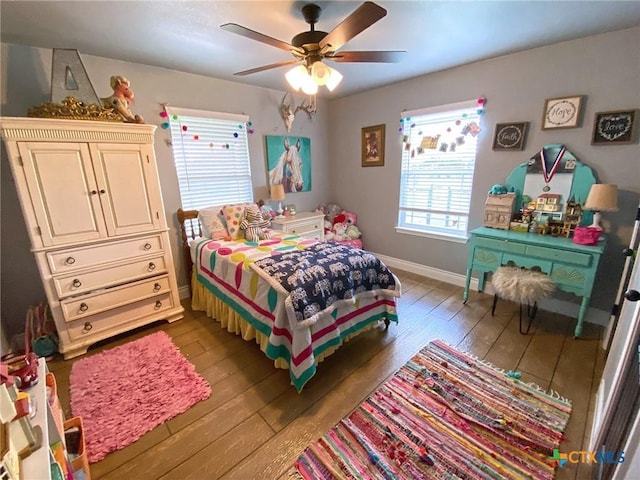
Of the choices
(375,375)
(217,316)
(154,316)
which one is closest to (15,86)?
(154,316)

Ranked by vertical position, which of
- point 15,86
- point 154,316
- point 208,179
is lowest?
point 154,316

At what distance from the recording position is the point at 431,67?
9.55ft

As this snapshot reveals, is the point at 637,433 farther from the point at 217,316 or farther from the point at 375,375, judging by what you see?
the point at 217,316

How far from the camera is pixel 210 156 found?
126 inches

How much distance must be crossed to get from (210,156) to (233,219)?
86 cm

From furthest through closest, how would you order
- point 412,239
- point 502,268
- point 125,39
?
point 412,239 < point 502,268 < point 125,39

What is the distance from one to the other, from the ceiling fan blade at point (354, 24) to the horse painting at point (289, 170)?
2174mm

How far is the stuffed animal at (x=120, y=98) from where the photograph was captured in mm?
2215

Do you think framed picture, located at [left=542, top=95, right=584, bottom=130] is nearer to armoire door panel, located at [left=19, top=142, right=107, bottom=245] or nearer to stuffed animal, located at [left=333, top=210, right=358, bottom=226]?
stuffed animal, located at [left=333, top=210, right=358, bottom=226]

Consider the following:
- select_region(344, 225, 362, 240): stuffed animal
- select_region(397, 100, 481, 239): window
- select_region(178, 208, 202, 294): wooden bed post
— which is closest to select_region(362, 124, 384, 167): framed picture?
select_region(397, 100, 481, 239): window

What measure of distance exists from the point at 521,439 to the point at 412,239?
8.12 ft

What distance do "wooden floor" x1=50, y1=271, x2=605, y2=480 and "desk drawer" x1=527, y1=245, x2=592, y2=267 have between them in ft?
2.15

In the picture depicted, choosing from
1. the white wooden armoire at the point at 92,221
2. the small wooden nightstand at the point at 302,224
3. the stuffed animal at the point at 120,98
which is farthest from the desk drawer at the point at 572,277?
the stuffed animal at the point at 120,98

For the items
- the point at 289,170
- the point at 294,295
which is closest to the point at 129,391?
the point at 294,295
